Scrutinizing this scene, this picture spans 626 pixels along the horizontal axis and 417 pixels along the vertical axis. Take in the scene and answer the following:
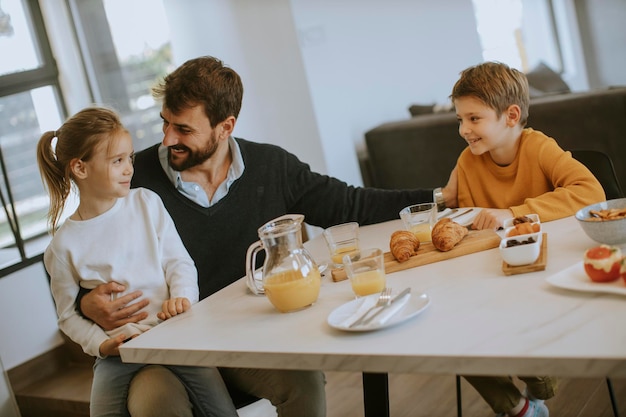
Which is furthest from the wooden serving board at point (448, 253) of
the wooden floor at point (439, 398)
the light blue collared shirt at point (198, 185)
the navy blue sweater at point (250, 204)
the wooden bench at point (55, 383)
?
the wooden bench at point (55, 383)

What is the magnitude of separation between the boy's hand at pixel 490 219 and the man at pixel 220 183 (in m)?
0.33

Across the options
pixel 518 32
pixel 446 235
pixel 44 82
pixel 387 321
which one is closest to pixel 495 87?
pixel 446 235

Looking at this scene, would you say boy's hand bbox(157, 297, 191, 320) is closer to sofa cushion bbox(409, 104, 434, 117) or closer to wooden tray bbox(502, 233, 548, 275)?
wooden tray bbox(502, 233, 548, 275)

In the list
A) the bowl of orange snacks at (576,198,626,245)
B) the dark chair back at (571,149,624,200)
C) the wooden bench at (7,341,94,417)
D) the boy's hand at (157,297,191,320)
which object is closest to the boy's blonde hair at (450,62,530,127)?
the dark chair back at (571,149,624,200)

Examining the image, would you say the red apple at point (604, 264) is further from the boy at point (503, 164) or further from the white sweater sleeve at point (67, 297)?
the white sweater sleeve at point (67, 297)

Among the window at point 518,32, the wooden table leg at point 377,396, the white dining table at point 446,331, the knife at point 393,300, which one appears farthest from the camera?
the window at point 518,32

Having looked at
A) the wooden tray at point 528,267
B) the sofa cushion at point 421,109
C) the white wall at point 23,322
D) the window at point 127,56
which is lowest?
the white wall at point 23,322

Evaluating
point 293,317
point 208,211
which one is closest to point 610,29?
point 208,211

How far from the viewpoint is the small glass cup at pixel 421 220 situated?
1.75 m

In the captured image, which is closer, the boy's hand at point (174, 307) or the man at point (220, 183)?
the boy's hand at point (174, 307)

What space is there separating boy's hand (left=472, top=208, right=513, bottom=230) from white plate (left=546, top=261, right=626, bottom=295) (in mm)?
396

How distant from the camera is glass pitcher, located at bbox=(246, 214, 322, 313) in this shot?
58.1 inches

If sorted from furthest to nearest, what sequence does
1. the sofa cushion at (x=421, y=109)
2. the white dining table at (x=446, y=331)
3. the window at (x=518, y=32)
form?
the window at (x=518, y=32), the sofa cushion at (x=421, y=109), the white dining table at (x=446, y=331)

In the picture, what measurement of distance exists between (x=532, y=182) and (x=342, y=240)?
564 mm
